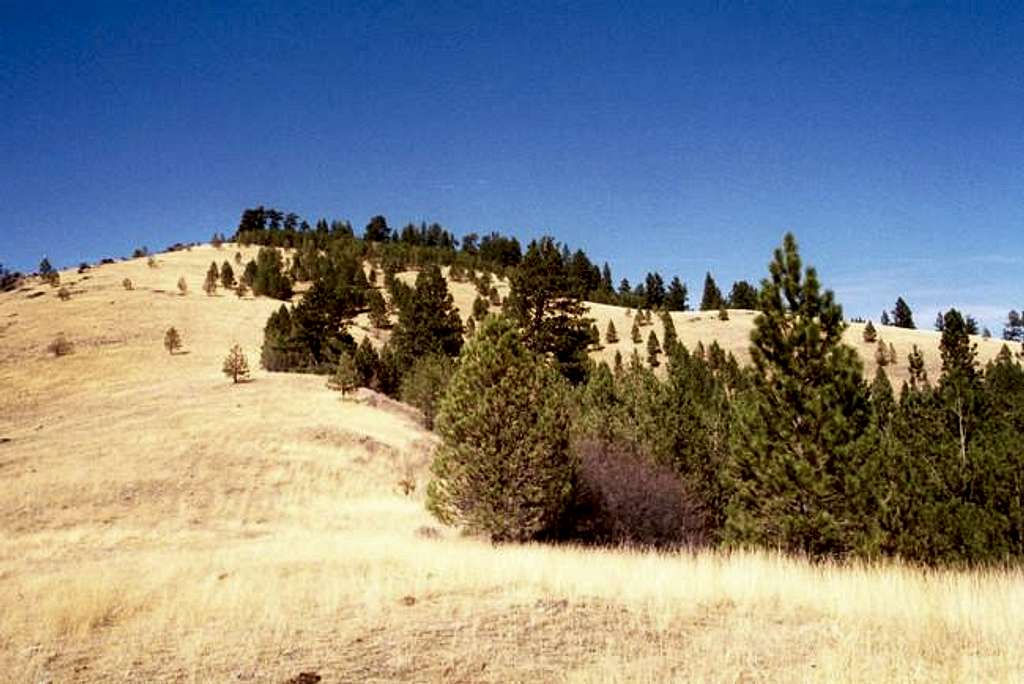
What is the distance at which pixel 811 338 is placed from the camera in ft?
55.8

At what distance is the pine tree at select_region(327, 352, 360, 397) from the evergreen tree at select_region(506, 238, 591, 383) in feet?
37.3

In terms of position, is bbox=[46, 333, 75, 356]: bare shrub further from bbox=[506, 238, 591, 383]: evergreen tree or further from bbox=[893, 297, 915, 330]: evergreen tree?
bbox=[893, 297, 915, 330]: evergreen tree

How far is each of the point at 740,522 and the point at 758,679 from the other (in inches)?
463

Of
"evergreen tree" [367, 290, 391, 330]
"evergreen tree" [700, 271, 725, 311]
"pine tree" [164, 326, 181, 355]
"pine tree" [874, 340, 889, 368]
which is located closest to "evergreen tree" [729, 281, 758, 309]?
"evergreen tree" [700, 271, 725, 311]

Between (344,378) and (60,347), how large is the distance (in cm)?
3429

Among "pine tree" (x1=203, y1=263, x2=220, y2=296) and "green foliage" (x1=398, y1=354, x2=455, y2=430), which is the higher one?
"pine tree" (x1=203, y1=263, x2=220, y2=296)

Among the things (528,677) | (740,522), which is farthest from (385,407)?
(528,677)

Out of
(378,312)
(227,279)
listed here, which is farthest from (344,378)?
(227,279)

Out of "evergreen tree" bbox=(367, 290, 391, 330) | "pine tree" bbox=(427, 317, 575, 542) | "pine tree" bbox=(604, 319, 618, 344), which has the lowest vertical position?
"pine tree" bbox=(427, 317, 575, 542)

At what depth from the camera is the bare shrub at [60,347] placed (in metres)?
61.4

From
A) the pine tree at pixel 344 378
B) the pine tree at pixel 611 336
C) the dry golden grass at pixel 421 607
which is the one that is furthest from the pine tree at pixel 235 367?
the pine tree at pixel 611 336

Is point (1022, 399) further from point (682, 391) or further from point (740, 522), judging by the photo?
point (740, 522)

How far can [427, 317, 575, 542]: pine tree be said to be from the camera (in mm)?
16359

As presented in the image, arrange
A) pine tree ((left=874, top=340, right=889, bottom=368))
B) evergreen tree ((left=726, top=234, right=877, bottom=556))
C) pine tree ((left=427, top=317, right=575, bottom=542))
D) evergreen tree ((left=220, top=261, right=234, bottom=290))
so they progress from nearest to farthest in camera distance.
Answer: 1. evergreen tree ((left=726, top=234, right=877, bottom=556))
2. pine tree ((left=427, top=317, right=575, bottom=542))
3. pine tree ((left=874, top=340, right=889, bottom=368))
4. evergreen tree ((left=220, top=261, right=234, bottom=290))
